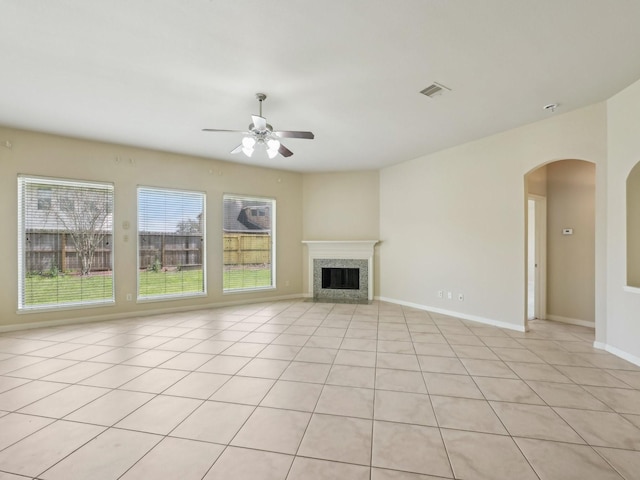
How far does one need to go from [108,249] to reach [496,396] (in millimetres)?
5562

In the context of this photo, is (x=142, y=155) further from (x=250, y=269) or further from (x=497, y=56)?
(x=497, y=56)

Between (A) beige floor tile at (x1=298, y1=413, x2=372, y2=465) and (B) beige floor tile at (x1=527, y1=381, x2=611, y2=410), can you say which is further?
(B) beige floor tile at (x1=527, y1=381, x2=611, y2=410)

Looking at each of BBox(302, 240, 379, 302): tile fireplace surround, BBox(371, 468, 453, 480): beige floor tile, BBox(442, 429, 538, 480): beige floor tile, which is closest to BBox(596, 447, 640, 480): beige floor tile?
BBox(442, 429, 538, 480): beige floor tile

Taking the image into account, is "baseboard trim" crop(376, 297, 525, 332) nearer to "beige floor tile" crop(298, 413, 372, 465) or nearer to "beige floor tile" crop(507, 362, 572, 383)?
"beige floor tile" crop(507, 362, 572, 383)

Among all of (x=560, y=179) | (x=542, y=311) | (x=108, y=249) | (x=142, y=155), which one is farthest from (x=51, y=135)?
(x=542, y=311)

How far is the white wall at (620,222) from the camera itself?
2.95m

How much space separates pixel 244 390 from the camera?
245 cm

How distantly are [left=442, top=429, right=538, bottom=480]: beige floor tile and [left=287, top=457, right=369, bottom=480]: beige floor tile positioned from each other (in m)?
0.53

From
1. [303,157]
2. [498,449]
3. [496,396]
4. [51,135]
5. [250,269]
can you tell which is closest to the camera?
[498,449]

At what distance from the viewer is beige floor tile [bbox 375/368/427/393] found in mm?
2479

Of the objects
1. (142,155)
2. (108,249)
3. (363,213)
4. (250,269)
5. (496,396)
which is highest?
(142,155)

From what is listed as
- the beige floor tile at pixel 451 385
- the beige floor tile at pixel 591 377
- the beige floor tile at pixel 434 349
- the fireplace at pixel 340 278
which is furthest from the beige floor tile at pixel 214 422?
the fireplace at pixel 340 278

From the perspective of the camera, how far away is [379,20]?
2092mm

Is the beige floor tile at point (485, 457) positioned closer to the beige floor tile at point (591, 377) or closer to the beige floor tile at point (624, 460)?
the beige floor tile at point (624, 460)
